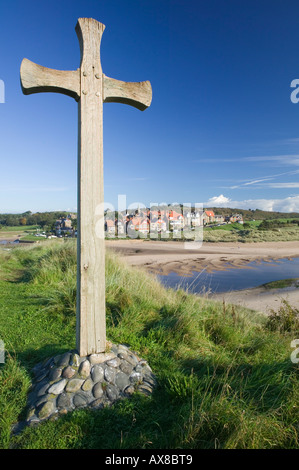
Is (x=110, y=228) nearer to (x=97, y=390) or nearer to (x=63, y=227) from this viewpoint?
(x=63, y=227)

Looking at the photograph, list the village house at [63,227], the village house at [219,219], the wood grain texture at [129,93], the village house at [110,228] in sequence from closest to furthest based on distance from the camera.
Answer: the wood grain texture at [129,93] → the village house at [63,227] → the village house at [110,228] → the village house at [219,219]

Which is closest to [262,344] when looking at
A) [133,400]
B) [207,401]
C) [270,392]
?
[270,392]

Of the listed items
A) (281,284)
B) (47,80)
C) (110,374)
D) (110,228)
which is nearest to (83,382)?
(110,374)

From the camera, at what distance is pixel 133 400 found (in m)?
2.48

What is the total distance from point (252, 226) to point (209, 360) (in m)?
Answer: 41.9

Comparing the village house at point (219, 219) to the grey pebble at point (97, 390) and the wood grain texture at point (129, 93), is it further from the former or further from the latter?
the grey pebble at point (97, 390)

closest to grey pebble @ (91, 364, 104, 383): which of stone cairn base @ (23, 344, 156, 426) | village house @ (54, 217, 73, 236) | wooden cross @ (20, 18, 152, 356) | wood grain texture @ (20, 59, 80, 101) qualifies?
stone cairn base @ (23, 344, 156, 426)

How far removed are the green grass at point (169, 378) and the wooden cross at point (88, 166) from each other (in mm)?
705

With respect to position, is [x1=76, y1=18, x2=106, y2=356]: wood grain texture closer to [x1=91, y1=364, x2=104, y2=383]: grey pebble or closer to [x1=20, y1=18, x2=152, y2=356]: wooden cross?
[x1=20, y1=18, x2=152, y2=356]: wooden cross

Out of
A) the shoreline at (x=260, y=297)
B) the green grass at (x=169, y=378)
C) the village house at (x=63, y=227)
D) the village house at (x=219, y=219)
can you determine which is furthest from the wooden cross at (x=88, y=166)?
the village house at (x=219, y=219)

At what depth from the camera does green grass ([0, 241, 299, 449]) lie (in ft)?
→ 6.62

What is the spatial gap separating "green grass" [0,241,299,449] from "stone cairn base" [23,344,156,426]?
10cm

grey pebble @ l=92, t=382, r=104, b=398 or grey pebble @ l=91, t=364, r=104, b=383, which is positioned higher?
grey pebble @ l=91, t=364, r=104, b=383

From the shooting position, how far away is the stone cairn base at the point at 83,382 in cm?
237
